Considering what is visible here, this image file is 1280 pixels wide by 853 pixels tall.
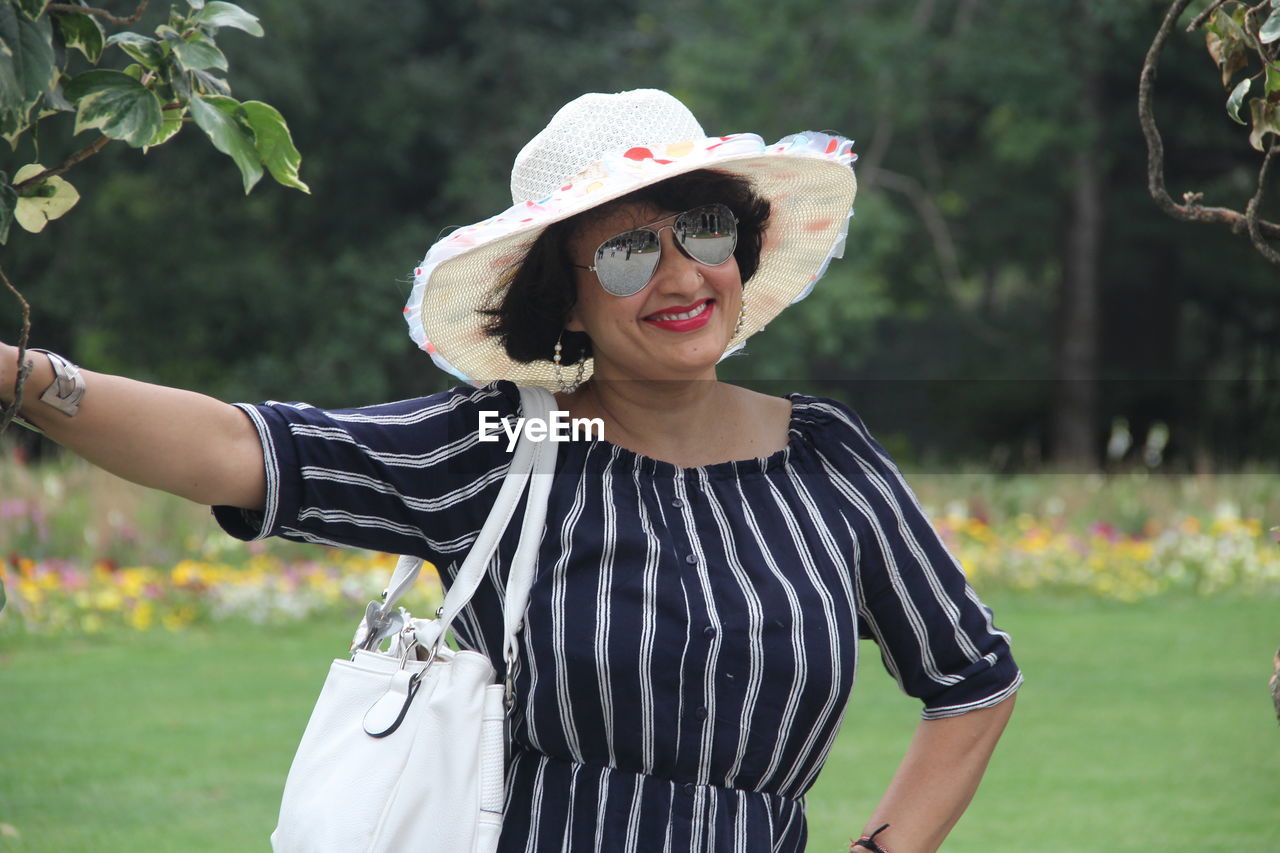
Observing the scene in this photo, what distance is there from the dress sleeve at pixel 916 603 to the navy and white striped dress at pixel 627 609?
0.15 ft

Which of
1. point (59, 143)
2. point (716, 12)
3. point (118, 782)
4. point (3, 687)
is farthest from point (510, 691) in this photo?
point (716, 12)

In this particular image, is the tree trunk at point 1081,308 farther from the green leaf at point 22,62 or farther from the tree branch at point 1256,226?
the green leaf at point 22,62

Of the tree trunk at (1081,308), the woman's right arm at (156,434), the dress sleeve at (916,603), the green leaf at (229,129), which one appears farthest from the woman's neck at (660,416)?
the tree trunk at (1081,308)

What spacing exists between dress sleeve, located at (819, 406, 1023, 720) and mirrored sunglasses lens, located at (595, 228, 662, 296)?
1.32 feet

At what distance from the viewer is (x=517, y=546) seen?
1993mm

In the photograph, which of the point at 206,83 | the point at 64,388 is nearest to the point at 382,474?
the point at 64,388

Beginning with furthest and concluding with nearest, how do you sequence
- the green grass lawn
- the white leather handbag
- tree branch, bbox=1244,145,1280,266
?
the green grass lawn < tree branch, bbox=1244,145,1280,266 < the white leather handbag

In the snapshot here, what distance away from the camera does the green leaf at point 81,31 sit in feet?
5.56

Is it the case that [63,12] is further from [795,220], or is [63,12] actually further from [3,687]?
[3,687]

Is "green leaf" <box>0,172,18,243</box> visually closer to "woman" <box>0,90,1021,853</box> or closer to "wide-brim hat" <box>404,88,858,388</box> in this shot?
"woman" <box>0,90,1021,853</box>

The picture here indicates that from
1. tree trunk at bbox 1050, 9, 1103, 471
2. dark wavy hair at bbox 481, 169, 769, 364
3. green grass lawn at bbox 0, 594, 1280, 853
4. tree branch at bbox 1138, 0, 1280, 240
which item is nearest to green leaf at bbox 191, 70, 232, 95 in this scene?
dark wavy hair at bbox 481, 169, 769, 364

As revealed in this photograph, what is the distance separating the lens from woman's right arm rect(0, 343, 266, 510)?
5.48 feet

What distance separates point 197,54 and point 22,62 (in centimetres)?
19

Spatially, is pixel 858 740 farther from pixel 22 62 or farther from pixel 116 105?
pixel 22 62
